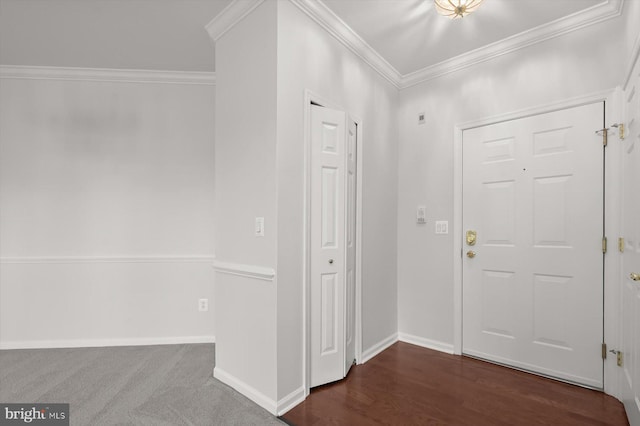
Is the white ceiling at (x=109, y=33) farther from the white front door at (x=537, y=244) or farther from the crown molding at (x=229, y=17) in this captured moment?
the white front door at (x=537, y=244)

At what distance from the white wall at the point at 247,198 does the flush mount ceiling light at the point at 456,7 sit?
1138mm

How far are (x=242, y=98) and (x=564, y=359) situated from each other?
3160 mm

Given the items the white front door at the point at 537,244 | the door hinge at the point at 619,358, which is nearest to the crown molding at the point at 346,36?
the white front door at the point at 537,244

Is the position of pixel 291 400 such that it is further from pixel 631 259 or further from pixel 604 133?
pixel 604 133

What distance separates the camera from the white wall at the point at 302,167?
80.0 inches

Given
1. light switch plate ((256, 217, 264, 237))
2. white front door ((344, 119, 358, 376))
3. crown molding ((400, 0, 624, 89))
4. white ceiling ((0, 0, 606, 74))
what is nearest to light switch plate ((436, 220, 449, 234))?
white front door ((344, 119, 358, 376))

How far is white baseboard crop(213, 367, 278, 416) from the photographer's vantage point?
6.52 feet

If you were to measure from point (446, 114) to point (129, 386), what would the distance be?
11.8ft

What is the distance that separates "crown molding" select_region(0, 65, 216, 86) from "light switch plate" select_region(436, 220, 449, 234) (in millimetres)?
2857

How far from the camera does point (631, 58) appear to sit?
6.00 ft

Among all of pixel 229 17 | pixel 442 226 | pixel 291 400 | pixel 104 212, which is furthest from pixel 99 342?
pixel 442 226

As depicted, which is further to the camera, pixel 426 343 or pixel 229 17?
pixel 426 343

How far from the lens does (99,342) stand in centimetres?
314

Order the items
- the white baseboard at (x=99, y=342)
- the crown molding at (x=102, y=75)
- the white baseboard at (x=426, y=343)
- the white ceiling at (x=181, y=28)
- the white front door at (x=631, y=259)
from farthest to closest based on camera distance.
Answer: the crown molding at (x=102, y=75) < the white baseboard at (x=99, y=342) < the white baseboard at (x=426, y=343) < the white ceiling at (x=181, y=28) < the white front door at (x=631, y=259)
